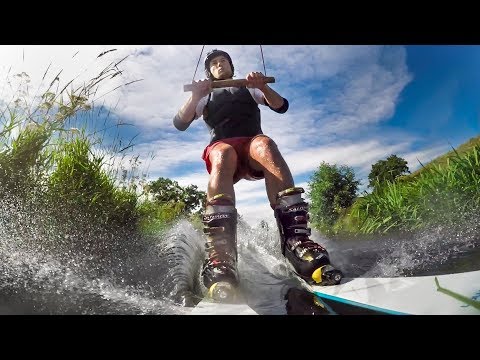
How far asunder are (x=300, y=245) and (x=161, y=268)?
0.62 metres

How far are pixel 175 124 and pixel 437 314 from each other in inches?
48.9

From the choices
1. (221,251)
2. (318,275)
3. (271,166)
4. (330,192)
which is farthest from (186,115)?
(330,192)

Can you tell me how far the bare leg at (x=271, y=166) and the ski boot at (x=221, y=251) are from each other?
0.19 meters

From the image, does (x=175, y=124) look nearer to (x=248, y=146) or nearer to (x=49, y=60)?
(x=248, y=146)

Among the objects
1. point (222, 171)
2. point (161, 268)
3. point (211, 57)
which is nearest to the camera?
point (222, 171)

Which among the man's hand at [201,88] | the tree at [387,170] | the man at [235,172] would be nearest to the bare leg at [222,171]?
the man at [235,172]

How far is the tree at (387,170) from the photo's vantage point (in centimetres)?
216

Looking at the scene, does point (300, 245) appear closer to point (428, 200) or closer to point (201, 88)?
point (201, 88)

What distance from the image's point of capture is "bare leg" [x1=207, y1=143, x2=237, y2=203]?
5.32 feet

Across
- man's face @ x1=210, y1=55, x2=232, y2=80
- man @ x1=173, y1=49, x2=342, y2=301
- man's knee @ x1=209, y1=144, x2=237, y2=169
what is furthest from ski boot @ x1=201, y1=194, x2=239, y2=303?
man's face @ x1=210, y1=55, x2=232, y2=80

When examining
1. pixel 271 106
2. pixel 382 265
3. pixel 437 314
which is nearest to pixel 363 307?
pixel 437 314

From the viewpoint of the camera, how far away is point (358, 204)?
2350 mm

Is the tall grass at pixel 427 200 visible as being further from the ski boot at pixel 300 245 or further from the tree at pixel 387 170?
the ski boot at pixel 300 245

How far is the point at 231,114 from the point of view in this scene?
1799 mm
